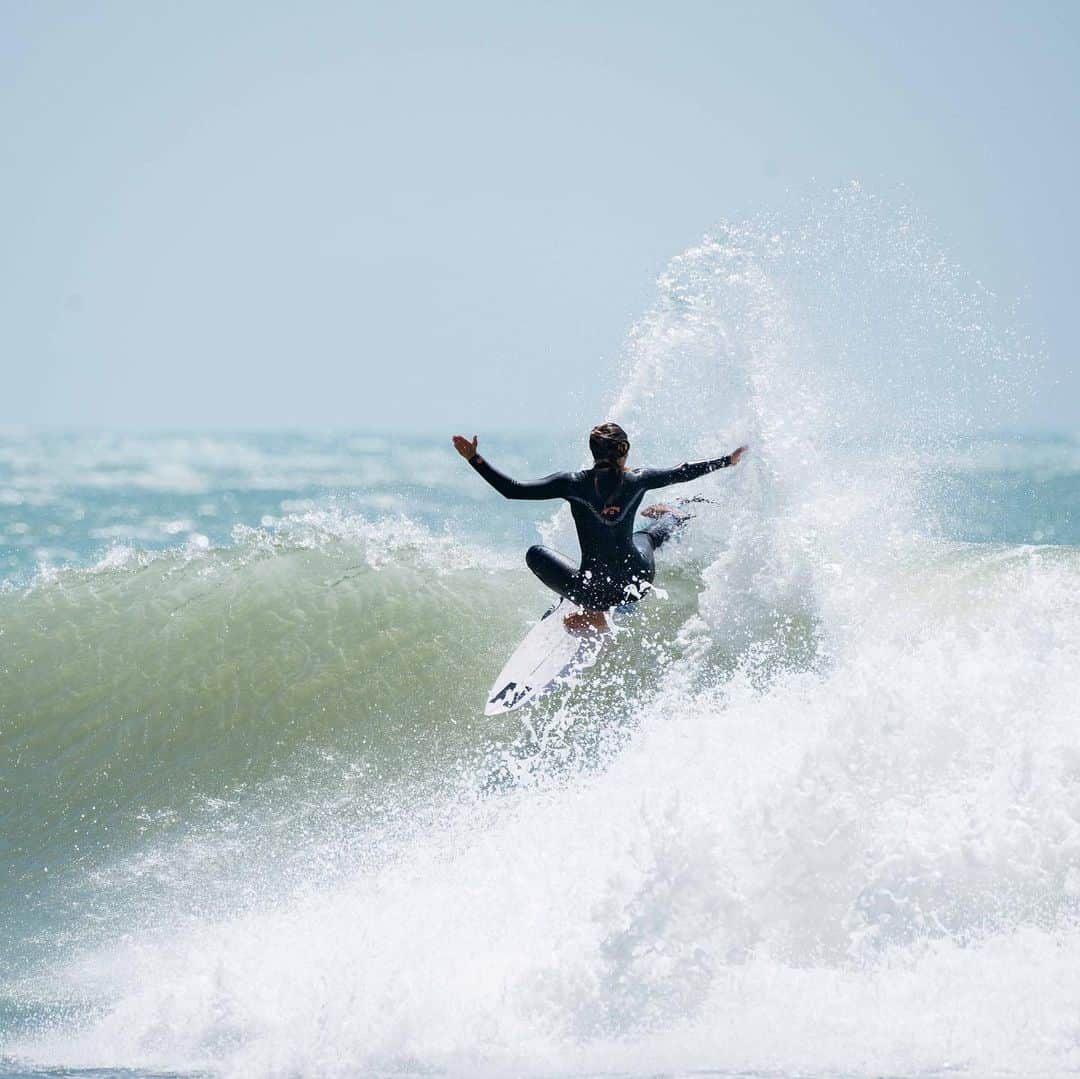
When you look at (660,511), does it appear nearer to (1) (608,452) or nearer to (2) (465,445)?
(1) (608,452)

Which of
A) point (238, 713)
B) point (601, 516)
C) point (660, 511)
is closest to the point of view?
point (601, 516)

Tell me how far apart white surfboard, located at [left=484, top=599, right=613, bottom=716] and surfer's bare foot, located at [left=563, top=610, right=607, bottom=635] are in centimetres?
3

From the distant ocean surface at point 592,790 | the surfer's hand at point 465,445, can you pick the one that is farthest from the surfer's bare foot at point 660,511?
the surfer's hand at point 465,445

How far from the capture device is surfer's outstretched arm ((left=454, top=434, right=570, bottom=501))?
6910 millimetres

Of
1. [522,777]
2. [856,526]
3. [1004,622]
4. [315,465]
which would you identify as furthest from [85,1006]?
[315,465]

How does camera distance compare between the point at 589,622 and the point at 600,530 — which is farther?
the point at 589,622

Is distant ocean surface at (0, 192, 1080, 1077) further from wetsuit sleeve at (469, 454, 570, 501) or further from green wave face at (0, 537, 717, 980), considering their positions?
wetsuit sleeve at (469, 454, 570, 501)

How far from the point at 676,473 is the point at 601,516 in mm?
549

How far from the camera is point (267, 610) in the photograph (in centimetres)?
955

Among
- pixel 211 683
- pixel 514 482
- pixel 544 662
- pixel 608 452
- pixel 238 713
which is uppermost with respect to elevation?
pixel 608 452

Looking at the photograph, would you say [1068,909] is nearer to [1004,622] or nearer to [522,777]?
[1004,622]

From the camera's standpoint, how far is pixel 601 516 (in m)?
7.25

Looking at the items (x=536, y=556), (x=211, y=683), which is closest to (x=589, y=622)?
(x=536, y=556)

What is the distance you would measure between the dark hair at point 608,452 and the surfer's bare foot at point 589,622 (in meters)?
0.89
